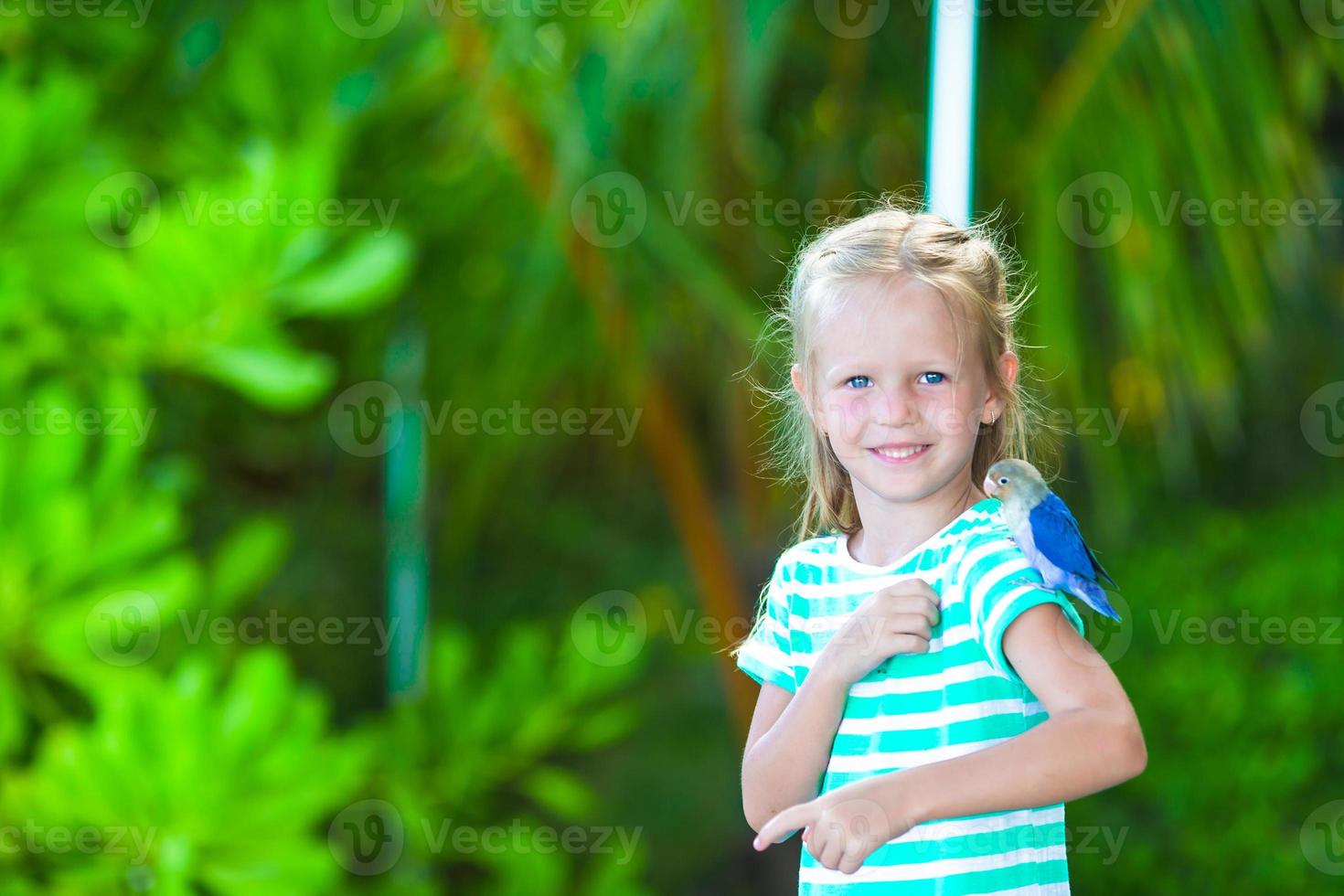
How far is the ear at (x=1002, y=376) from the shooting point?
0.43 metres

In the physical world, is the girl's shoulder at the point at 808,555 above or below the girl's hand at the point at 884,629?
above

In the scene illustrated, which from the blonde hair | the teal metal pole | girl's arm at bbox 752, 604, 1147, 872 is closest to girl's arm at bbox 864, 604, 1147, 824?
girl's arm at bbox 752, 604, 1147, 872

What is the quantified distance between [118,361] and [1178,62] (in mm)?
1550

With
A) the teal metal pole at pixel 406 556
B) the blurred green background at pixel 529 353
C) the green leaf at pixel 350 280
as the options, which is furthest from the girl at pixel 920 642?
the teal metal pole at pixel 406 556

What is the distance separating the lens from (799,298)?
1.49 feet

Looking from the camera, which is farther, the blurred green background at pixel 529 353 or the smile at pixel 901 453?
the blurred green background at pixel 529 353

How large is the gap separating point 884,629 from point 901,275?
11cm

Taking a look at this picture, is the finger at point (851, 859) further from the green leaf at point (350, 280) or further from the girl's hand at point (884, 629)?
the green leaf at point (350, 280)

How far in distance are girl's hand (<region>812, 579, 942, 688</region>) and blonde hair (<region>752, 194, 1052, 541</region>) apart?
0.22ft

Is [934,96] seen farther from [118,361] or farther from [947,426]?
[118,361]

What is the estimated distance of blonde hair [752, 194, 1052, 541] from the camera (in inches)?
16.5

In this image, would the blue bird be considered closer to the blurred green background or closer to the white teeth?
the white teeth

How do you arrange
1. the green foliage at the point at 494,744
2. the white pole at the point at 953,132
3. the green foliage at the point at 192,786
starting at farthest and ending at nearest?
1. the green foliage at the point at 494,744
2. the green foliage at the point at 192,786
3. the white pole at the point at 953,132

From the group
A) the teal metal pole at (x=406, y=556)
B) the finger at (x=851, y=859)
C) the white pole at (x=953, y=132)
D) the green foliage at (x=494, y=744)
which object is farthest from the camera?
the teal metal pole at (x=406, y=556)
